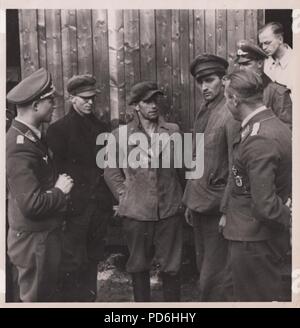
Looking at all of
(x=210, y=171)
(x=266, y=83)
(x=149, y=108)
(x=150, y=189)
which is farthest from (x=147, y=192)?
(x=266, y=83)

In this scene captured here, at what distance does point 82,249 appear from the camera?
3.49 metres

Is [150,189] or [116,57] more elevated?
[116,57]

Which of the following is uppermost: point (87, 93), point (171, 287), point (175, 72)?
point (175, 72)

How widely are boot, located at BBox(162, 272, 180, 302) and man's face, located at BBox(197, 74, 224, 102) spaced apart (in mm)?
1014

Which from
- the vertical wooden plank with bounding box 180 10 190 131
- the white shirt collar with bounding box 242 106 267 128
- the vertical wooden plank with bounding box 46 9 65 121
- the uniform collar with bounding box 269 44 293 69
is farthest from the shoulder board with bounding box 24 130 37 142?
the uniform collar with bounding box 269 44 293 69

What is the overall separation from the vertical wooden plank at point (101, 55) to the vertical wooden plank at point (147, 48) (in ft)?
0.66

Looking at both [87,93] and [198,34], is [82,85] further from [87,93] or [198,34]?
[198,34]

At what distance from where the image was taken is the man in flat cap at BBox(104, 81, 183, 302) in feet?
11.4

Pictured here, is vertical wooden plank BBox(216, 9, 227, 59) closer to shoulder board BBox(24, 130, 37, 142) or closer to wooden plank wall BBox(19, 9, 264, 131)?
wooden plank wall BBox(19, 9, 264, 131)

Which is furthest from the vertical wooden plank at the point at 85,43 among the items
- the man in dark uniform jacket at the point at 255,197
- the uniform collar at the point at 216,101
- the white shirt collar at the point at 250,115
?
the white shirt collar at the point at 250,115

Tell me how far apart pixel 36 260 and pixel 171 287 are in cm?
77

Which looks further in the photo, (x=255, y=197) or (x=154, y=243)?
(x=154, y=243)
